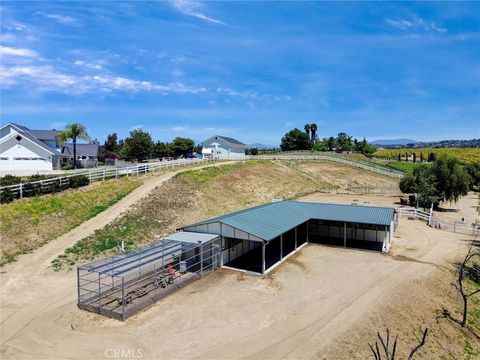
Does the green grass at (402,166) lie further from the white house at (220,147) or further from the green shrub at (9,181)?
the green shrub at (9,181)

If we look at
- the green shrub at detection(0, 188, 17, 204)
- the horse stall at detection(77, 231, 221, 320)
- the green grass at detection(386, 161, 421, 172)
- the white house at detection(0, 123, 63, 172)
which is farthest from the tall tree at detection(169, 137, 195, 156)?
the horse stall at detection(77, 231, 221, 320)

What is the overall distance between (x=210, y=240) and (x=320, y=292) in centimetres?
700

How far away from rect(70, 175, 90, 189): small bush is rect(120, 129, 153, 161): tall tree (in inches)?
1215

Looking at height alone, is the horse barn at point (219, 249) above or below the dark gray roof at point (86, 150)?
below

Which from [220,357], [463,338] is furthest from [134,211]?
[463,338]

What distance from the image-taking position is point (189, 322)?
15.2 metres

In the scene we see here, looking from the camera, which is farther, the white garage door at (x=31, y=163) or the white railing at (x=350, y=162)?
→ the white railing at (x=350, y=162)

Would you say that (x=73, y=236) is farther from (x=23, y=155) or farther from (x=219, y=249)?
(x=23, y=155)

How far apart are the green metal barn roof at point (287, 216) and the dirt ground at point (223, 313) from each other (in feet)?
8.66

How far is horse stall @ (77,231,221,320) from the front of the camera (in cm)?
1631

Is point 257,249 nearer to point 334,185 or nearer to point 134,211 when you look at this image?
point 134,211

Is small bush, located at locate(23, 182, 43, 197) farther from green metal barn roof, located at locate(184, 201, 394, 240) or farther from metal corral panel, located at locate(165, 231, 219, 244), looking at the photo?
green metal barn roof, located at locate(184, 201, 394, 240)

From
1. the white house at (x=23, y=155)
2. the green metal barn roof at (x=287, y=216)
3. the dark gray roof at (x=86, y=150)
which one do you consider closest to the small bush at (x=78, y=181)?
the white house at (x=23, y=155)

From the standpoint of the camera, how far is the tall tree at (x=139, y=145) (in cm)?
6438
